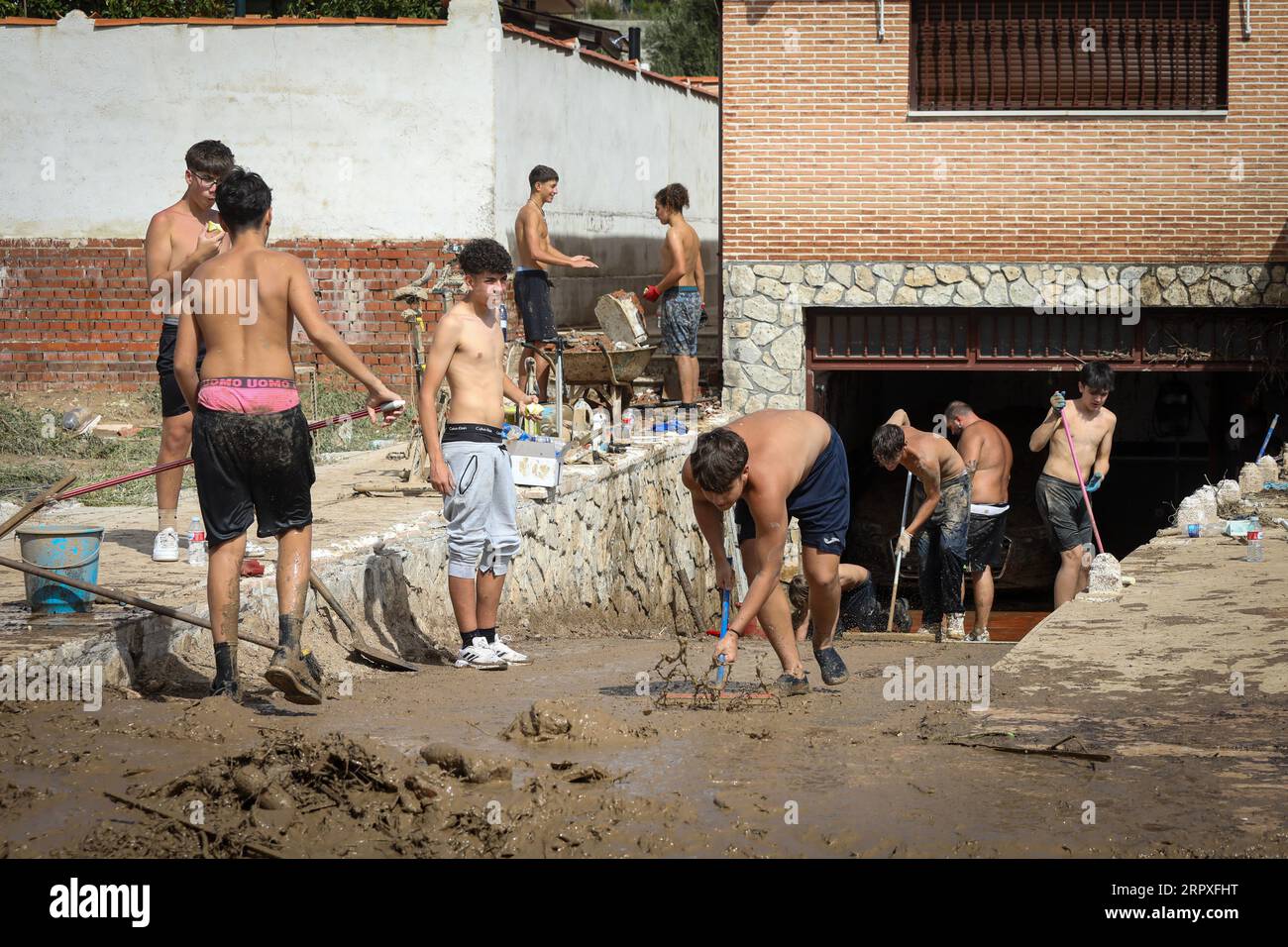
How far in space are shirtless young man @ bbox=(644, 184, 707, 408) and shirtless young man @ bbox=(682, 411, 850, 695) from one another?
755 cm

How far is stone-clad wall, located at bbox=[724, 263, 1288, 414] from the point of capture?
1630 cm

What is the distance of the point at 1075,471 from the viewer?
12.5 m

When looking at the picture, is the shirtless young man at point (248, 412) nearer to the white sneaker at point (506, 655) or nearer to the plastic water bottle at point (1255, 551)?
the white sneaker at point (506, 655)

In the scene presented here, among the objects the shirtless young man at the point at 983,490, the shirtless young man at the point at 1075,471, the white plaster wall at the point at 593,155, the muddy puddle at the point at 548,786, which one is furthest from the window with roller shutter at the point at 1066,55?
the muddy puddle at the point at 548,786

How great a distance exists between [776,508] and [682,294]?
885 centimetres

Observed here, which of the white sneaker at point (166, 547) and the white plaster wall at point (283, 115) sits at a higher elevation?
the white plaster wall at point (283, 115)

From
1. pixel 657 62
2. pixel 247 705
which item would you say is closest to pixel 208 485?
pixel 247 705

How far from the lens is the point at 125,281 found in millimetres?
16078

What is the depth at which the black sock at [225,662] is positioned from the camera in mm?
6371

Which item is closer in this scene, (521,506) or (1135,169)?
(521,506)

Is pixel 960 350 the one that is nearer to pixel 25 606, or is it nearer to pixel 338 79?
pixel 338 79

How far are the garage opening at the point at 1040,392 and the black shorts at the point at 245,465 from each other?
37.3ft

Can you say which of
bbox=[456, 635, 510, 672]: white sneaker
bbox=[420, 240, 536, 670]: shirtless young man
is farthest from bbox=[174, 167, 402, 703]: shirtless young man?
bbox=[456, 635, 510, 672]: white sneaker

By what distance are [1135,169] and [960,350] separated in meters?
2.56
